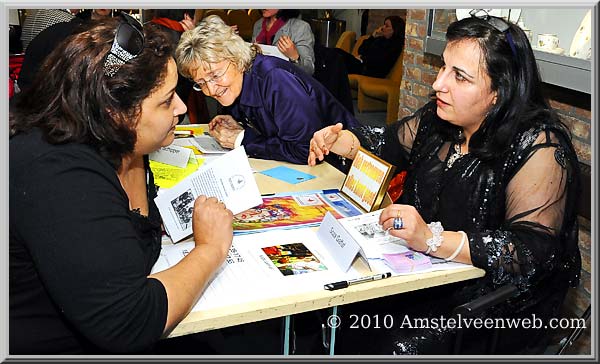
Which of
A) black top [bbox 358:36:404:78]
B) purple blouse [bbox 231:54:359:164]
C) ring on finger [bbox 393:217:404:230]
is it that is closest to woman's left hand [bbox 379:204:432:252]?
ring on finger [bbox 393:217:404:230]

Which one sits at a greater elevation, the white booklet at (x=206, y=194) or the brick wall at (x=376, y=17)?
the brick wall at (x=376, y=17)

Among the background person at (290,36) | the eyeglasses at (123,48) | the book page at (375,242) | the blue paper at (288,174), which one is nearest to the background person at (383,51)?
the background person at (290,36)

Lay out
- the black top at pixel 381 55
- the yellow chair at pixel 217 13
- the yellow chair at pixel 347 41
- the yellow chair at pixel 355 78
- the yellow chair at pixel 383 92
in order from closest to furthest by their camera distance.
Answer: the yellow chair at pixel 383 92
the black top at pixel 381 55
the yellow chair at pixel 355 78
the yellow chair at pixel 347 41
the yellow chair at pixel 217 13

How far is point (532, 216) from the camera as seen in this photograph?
4.74 feet

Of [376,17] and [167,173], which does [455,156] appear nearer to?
[167,173]

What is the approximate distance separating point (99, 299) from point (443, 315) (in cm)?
106

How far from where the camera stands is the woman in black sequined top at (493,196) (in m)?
1.43

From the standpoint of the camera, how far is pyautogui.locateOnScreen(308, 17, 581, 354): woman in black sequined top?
4.69 feet

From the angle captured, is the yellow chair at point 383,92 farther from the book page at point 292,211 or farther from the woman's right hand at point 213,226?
the woman's right hand at point 213,226

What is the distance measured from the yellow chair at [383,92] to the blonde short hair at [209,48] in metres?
3.37

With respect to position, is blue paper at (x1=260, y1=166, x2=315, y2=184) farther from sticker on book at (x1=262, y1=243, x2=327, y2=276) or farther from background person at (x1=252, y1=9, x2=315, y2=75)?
background person at (x1=252, y1=9, x2=315, y2=75)

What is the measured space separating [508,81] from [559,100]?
70 cm

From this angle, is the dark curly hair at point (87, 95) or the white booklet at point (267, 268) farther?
the white booklet at point (267, 268)

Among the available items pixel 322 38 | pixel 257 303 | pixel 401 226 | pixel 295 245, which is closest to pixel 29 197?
pixel 257 303
